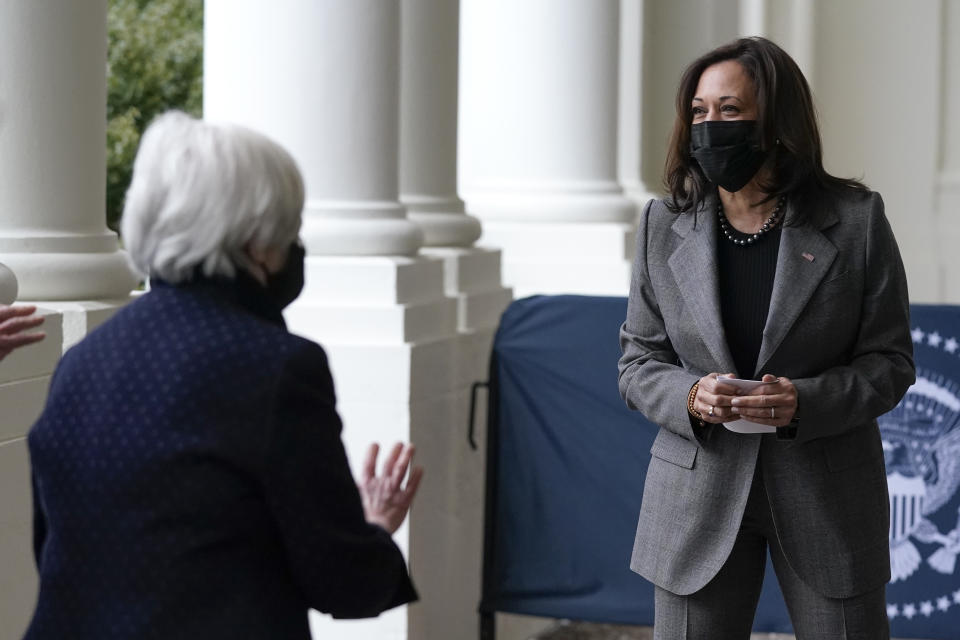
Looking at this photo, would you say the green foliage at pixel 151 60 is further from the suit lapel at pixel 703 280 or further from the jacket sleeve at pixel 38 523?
the jacket sleeve at pixel 38 523

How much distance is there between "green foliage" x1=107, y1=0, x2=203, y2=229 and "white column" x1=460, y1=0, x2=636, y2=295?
26.6m

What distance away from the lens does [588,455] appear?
632 centimetres

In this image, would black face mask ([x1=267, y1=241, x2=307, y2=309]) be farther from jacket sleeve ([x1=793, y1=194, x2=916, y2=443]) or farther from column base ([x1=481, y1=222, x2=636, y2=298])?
column base ([x1=481, y1=222, x2=636, y2=298])

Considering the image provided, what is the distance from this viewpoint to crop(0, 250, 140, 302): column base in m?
4.64

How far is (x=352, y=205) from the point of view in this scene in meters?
Result: 5.86

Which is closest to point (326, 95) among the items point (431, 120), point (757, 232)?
point (431, 120)

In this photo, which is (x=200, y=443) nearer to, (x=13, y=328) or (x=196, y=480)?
(x=196, y=480)

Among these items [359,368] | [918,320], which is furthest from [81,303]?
[918,320]

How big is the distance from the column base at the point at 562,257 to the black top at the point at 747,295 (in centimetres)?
494

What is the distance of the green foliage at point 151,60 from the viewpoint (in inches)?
1374

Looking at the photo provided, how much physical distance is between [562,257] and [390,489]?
6167 millimetres

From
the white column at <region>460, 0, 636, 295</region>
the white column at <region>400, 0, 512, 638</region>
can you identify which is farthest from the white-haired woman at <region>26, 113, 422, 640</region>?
the white column at <region>460, 0, 636, 295</region>

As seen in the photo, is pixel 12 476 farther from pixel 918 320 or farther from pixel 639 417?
pixel 918 320

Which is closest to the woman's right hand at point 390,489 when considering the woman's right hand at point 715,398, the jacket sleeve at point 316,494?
the jacket sleeve at point 316,494
